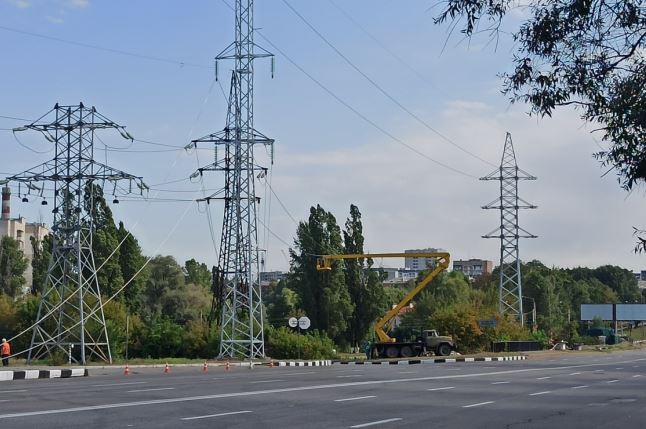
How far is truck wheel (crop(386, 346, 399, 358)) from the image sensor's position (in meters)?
59.8

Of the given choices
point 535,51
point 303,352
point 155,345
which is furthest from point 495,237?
point 535,51

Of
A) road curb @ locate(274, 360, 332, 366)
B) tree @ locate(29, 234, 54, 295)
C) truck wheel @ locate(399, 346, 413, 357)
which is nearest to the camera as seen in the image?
road curb @ locate(274, 360, 332, 366)

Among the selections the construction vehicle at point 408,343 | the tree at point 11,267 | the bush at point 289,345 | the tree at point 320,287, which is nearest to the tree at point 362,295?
the tree at point 320,287

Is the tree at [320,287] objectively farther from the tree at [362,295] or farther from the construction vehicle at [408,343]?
the construction vehicle at [408,343]

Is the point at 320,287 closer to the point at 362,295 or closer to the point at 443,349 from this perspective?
the point at 362,295

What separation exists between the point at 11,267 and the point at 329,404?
84.6 meters

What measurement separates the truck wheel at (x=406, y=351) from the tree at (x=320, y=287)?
50.3ft

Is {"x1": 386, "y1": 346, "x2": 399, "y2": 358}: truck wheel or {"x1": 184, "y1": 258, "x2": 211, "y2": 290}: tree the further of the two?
{"x1": 184, "y1": 258, "x2": 211, "y2": 290}: tree

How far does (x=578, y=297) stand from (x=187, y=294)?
9243 cm

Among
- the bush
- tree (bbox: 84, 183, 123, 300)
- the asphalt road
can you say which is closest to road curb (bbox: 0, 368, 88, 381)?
the asphalt road

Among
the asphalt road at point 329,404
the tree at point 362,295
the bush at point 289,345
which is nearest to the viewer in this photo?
the asphalt road at point 329,404

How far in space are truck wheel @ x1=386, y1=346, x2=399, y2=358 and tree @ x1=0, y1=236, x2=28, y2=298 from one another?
5141 centimetres

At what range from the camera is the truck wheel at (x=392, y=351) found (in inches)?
2352

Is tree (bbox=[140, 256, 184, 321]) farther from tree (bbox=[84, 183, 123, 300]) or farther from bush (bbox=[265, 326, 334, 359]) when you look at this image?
bush (bbox=[265, 326, 334, 359])
